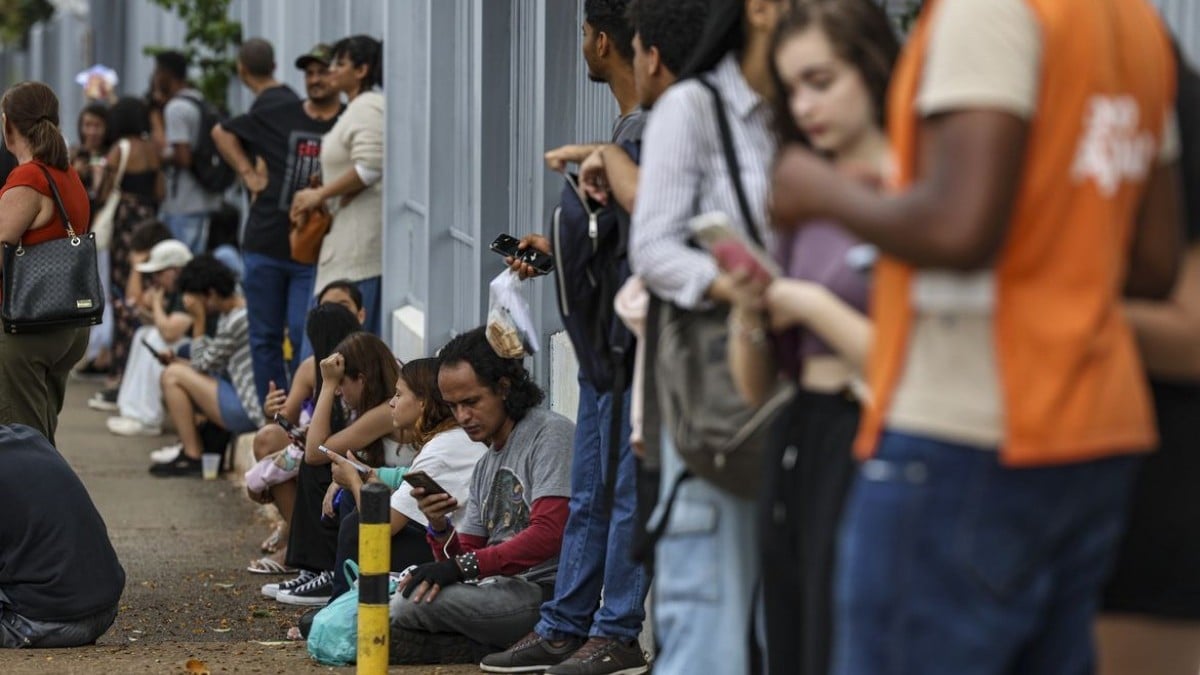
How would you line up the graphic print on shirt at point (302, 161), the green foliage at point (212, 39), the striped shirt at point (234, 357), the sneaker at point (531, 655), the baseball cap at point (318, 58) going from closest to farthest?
the sneaker at point (531, 655)
the baseball cap at point (318, 58)
the graphic print on shirt at point (302, 161)
the striped shirt at point (234, 357)
the green foliage at point (212, 39)

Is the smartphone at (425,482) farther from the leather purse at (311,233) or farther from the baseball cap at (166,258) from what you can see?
the baseball cap at (166,258)

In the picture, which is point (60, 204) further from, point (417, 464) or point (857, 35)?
point (857, 35)

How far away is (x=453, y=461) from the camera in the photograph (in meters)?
6.73

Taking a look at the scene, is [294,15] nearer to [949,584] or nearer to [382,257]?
[382,257]

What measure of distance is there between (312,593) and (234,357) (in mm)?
3796

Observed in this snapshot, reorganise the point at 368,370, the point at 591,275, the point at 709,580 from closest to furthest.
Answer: the point at 709,580 < the point at 591,275 < the point at 368,370

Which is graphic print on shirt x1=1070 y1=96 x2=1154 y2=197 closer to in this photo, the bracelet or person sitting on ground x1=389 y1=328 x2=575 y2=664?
person sitting on ground x1=389 y1=328 x2=575 y2=664

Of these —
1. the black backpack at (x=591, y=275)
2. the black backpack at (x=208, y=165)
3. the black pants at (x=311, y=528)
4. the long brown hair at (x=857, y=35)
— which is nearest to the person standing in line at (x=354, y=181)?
the black pants at (x=311, y=528)

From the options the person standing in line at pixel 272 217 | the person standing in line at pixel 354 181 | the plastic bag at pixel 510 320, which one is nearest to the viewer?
the plastic bag at pixel 510 320

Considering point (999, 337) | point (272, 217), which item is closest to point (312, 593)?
point (272, 217)

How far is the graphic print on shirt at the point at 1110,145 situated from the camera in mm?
2803

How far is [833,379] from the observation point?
11.2 feet

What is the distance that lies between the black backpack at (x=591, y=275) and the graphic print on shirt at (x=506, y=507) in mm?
1408

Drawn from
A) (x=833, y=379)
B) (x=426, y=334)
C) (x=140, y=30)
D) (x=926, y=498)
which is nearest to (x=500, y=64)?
(x=426, y=334)
